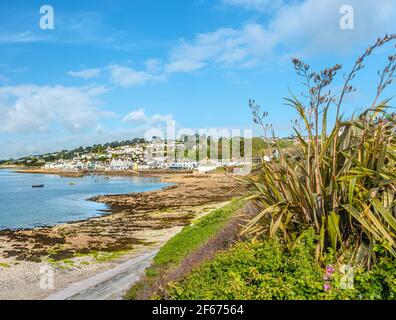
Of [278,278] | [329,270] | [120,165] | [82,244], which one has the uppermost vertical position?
[329,270]

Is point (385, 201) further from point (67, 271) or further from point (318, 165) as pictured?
point (67, 271)

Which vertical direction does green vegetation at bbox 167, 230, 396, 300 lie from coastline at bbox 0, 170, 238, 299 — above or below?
above

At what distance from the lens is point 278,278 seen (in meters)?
4.31

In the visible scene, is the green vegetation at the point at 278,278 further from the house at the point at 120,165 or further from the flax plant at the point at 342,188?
the house at the point at 120,165

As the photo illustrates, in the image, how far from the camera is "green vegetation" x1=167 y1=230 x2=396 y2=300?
3889mm

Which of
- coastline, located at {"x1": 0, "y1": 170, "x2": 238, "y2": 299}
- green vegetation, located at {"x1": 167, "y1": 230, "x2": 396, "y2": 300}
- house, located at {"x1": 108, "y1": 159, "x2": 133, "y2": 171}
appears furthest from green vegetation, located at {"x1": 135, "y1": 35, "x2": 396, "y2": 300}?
house, located at {"x1": 108, "y1": 159, "x2": 133, "y2": 171}

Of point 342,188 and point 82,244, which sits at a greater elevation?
point 342,188

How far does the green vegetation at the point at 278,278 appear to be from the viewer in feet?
12.8

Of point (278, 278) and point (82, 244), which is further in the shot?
point (82, 244)

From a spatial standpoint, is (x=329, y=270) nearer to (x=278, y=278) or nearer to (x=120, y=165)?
(x=278, y=278)

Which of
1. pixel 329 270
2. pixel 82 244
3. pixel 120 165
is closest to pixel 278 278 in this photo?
pixel 329 270

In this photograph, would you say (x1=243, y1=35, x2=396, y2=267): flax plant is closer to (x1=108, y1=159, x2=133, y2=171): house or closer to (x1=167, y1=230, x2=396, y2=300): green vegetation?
(x1=167, y1=230, x2=396, y2=300): green vegetation

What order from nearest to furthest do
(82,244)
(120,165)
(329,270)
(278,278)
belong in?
(329,270)
(278,278)
(82,244)
(120,165)

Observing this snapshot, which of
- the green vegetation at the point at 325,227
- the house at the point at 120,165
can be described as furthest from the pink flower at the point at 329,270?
the house at the point at 120,165
